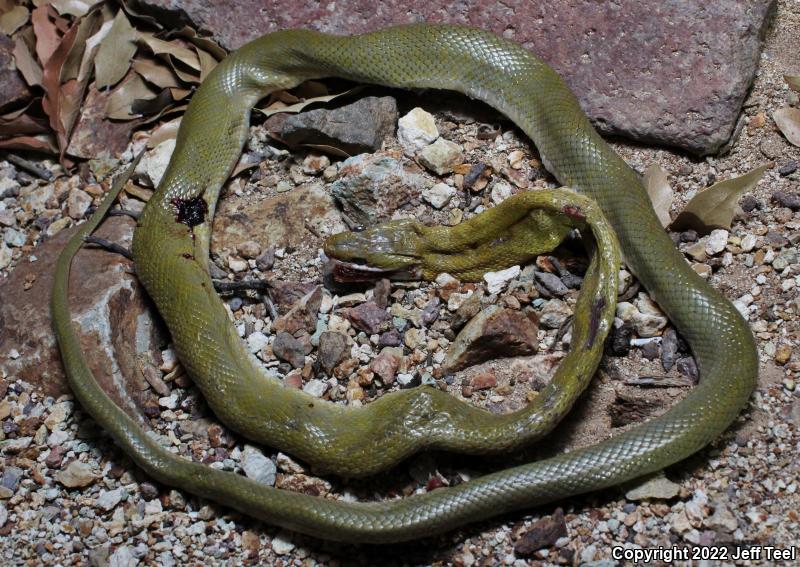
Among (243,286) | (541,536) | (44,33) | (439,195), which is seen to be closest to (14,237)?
(44,33)

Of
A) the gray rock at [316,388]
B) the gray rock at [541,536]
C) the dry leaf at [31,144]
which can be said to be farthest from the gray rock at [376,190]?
the dry leaf at [31,144]

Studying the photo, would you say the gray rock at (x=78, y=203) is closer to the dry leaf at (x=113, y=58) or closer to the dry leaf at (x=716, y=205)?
A: the dry leaf at (x=113, y=58)

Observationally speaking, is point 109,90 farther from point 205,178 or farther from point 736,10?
point 736,10

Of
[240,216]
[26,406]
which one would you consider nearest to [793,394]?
[240,216]

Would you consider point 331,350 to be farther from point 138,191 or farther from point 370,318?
point 138,191

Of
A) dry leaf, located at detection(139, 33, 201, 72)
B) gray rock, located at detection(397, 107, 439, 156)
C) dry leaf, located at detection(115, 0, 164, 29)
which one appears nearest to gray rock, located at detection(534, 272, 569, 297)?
gray rock, located at detection(397, 107, 439, 156)

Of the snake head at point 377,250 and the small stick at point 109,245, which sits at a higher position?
the snake head at point 377,250
